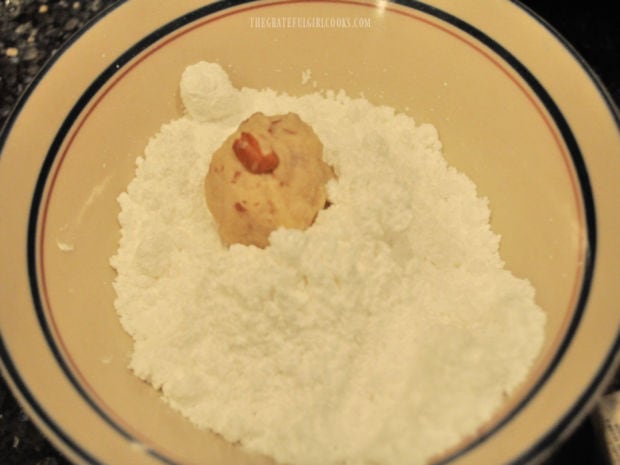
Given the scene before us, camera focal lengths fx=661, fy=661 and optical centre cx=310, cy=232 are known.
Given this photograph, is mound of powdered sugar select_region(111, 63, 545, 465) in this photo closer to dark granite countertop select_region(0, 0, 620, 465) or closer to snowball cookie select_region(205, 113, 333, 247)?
snowball cookie select_region(205, 113, 333, 247)

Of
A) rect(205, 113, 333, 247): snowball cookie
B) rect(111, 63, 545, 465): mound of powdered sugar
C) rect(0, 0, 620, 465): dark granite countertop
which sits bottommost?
rect(111, 63, 545, 465): mound of powdered sugar

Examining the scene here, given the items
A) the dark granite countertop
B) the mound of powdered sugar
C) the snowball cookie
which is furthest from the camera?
the dark granite countertop

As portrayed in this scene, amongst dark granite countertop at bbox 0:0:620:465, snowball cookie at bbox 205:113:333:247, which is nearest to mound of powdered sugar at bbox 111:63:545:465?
→ snowball cookie at bbox 205:113:333:247

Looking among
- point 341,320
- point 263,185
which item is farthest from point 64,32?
point 341,320

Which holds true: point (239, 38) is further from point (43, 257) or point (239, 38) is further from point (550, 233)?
point (550, 233)

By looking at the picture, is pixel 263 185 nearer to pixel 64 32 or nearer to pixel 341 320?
pixel 341 320

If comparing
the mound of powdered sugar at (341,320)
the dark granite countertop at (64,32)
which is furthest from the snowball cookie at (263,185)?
the dark granite countertop at (64,32)

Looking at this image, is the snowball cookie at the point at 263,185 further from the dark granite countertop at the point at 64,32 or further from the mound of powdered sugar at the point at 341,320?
the dark granite countertop at the point at 64,32
